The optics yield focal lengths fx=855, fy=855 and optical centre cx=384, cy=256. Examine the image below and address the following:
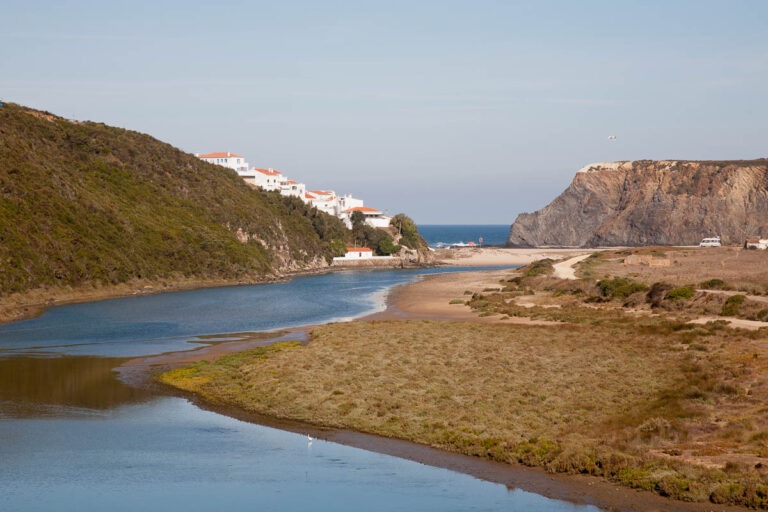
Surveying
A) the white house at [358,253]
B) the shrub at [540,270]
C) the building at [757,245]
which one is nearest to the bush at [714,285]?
the shrub at [540,270]

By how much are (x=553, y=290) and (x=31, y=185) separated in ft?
183

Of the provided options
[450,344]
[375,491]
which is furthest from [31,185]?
[375,491]

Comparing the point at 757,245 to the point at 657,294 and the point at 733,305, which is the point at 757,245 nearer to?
the point at 657,294

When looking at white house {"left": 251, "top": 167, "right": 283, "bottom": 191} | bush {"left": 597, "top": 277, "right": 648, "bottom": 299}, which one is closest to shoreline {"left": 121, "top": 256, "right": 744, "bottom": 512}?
bush {"left": 597, "top": 277, "right": 648, "bottom": 299}

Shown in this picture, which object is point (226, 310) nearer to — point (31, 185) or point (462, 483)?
point (31, 185)

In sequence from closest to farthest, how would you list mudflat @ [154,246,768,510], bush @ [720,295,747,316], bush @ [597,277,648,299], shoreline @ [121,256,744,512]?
1. shoreline @ [121,256,744,512]
2. mudflat @ [154,246,768,510]
3. bush @ [720,295,747,316]
4. bush @ [597,277,648,299]

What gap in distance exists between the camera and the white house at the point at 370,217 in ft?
→ 570

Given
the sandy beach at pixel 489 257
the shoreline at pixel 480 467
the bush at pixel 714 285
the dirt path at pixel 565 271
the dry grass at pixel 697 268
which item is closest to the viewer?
the shoreline at pixel 480 467

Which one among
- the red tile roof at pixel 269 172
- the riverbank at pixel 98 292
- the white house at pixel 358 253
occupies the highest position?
the red tile roof at pixel 269 172

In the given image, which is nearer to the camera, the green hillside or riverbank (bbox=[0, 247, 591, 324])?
riverbank (bbox=[0, 247, 591, 324])

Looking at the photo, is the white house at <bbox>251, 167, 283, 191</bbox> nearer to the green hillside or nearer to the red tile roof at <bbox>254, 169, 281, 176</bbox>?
the red tile roof at <bbox>254, 169, 281, 176</bbox>

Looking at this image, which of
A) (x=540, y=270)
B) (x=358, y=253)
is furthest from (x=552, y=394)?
(x=358, y=253)

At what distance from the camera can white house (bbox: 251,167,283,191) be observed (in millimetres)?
168875

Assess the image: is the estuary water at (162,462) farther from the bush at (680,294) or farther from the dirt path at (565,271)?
the dirt path at (565,271)
